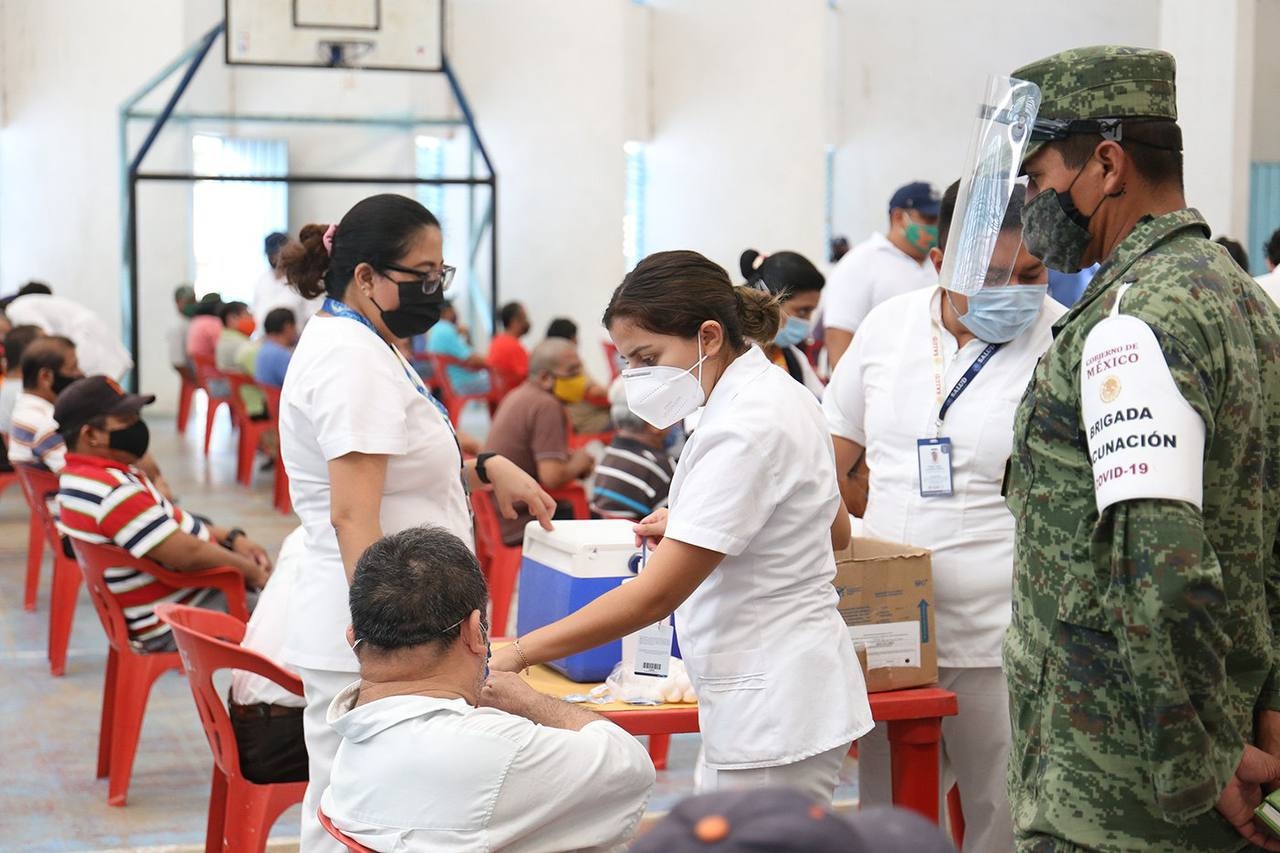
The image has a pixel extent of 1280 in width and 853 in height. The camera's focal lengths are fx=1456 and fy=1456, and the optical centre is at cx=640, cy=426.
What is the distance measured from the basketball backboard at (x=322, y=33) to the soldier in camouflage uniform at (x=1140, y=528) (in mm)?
9989

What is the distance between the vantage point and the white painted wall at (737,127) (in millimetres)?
12883

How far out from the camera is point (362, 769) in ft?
5.71

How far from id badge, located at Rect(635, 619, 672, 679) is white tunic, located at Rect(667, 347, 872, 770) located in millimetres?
341

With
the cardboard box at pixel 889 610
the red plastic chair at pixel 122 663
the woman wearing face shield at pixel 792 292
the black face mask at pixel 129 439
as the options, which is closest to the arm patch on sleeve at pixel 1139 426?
the cardboard box at pixel 889 610

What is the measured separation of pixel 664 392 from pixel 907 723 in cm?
78

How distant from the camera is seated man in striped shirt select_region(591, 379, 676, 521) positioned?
4004mm

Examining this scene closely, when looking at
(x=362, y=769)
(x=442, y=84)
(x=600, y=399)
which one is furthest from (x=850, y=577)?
(x=442, y=84)

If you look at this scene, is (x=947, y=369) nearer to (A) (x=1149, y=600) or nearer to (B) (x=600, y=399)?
(A) (x=1149, y=600)

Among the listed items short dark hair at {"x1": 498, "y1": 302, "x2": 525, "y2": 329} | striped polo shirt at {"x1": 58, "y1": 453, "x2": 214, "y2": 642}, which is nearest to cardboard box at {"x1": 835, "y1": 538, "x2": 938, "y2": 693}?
striped polo shirt at {"x1": 58, "y1": 453, "x2": 214, "y2": 642}

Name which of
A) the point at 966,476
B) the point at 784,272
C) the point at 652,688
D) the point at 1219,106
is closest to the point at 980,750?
the point at 966,476

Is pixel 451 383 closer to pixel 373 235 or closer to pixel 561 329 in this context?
pixel 561 329

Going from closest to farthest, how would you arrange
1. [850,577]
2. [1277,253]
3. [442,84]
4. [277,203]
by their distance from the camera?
[850,577]
[1277,253]
[442,84]
[277,203]

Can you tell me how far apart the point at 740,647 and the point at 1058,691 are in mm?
536

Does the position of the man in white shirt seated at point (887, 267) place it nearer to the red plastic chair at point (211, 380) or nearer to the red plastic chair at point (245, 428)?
the red plastic chair at point (245, 428)
